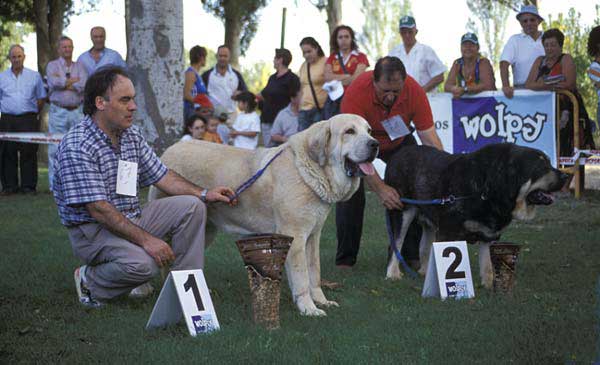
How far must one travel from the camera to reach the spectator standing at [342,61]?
432 inches

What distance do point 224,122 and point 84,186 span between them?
847 centimetres

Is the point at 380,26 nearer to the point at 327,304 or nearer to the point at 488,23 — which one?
the point at 488,23

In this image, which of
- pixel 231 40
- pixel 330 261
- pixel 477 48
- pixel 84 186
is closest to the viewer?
pixel 84 186

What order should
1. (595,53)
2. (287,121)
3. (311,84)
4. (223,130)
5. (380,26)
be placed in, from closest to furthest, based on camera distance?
1. (595,53)
2. (311,84)
3. (287,121)
4. (223,130)
5. (380,26)

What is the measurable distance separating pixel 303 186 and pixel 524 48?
679cm

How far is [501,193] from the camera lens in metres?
5.80

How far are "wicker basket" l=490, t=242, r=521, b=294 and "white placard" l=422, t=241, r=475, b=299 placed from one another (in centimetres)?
21

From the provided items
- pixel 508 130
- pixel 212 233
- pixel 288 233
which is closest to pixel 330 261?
pixel 212 233

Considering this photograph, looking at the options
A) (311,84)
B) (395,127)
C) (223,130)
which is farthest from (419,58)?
(395,127)

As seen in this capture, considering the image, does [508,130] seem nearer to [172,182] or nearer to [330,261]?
[330,261]

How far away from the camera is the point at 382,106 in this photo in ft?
21.7

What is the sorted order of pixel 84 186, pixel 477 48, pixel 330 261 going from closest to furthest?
1. pixel 84 186
2. pixel 330 261
3. pixel 477 48

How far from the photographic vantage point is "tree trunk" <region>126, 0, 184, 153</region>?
1214 centimetres

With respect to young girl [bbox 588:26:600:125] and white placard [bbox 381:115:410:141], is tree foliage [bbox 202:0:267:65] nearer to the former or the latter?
young girl [bbox 588:26:600:125]
